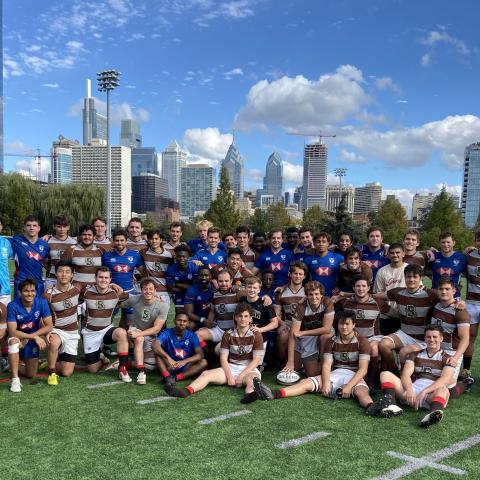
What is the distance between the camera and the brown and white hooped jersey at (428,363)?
15.9 ft

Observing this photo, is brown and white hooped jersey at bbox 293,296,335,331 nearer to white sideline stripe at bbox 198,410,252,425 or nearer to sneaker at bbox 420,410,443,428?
white sideline stripe at bbox 198,410,252,425

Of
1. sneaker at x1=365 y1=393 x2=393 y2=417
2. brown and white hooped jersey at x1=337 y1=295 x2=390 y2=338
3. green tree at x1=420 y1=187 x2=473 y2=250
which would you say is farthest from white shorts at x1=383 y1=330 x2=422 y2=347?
green tree at x1=420 y1=187 x2=473 y2=250

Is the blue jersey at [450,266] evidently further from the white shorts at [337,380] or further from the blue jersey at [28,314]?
the blue jersey at [28,314]

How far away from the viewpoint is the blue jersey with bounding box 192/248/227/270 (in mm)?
6911

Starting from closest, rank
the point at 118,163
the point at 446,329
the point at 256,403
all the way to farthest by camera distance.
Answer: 1. the point at 256,403
2. the point at 446,329
3. the point at 118,163

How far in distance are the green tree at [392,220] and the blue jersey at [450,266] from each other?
1046 inches

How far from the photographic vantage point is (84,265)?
257 inches

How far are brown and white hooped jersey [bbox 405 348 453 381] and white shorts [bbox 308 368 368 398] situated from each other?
1.81 ft

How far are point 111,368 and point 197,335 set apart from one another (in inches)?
45.4

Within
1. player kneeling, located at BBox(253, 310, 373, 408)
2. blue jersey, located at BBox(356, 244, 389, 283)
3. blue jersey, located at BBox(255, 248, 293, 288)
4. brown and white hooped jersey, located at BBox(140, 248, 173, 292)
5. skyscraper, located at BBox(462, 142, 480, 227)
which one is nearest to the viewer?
player kneeling, located at BBox(253, 310, 373, 408)

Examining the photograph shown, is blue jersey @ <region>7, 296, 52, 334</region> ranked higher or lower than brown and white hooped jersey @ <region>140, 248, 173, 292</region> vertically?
lower

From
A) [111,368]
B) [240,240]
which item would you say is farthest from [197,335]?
[240,240]

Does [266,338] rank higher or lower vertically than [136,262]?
lower

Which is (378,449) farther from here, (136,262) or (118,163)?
(118,163)
